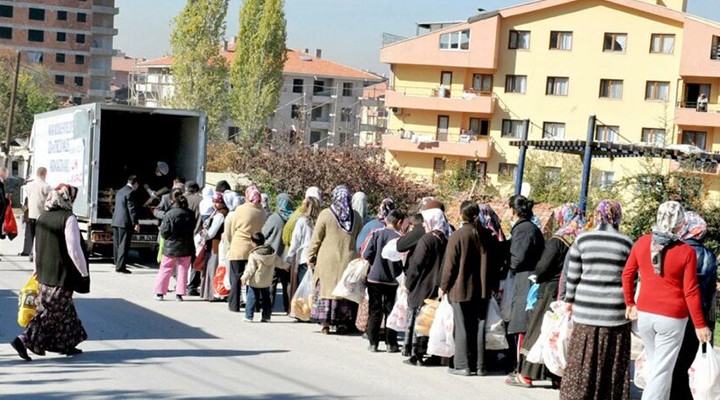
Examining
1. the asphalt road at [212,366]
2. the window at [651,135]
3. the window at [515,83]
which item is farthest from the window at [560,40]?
the asphalt road at [212,366]

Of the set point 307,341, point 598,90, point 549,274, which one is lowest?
point 307,341

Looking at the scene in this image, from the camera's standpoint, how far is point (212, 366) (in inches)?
437

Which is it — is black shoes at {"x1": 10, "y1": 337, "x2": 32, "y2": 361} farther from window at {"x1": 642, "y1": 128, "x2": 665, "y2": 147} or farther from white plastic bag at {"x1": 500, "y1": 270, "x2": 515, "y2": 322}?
Answer: window at {"x1": 642, "y1": 128, "x2": 665, "y2": 147}

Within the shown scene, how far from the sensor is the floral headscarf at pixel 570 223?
1062 cm

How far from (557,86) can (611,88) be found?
3.14 metres

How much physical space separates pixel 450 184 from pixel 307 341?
26625 millimetres

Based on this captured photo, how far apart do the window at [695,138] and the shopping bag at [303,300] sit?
4754 centimetres

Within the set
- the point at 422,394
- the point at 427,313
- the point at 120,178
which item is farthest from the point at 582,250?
the point at 120,178

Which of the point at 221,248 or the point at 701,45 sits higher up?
the point at 701,45

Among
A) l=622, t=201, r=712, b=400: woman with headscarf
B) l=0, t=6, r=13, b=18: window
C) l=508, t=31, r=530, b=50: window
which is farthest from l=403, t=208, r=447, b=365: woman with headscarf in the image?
l=0, t=6, r=13, b=18: window

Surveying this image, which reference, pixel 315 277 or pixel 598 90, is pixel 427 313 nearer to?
pixel 315 277

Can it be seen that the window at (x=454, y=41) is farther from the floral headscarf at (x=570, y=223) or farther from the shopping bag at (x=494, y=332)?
the floral headscarf at (x=570, y=223)

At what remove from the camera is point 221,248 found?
16.4 meters

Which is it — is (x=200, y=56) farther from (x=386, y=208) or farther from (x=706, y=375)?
(x=706, y=375)
